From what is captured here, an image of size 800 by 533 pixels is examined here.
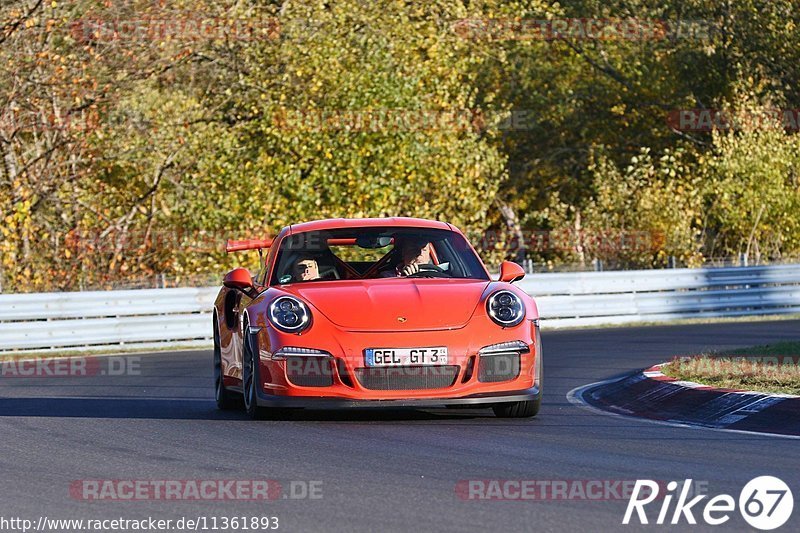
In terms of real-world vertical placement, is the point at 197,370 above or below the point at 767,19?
below

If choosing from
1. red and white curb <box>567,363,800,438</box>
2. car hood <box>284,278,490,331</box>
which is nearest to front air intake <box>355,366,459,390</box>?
car hood <box>284,278,490,331</box>

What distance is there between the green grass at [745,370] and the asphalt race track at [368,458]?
107 cm

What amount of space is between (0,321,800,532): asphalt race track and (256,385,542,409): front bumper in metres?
0.17

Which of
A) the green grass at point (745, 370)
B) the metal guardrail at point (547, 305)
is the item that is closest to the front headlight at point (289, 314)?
the green grass at point (745, 370)

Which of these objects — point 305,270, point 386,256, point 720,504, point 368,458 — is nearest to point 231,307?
→ point 305,270

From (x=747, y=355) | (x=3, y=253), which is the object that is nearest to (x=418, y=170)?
(x=3, y=253)

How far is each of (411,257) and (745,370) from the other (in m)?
2.89

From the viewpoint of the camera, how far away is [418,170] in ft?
103

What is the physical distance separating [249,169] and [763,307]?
425 inches

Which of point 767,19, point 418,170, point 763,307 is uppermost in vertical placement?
point 767,19

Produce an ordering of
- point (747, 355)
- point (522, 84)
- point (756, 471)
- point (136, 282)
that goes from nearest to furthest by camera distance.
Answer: point (756, 471), point (747, 355), point (136, 282), point (522, 84)

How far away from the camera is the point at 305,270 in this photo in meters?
11.1

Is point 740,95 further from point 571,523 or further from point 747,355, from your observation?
point 571,523

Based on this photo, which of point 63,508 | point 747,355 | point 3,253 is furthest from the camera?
point 3,253
